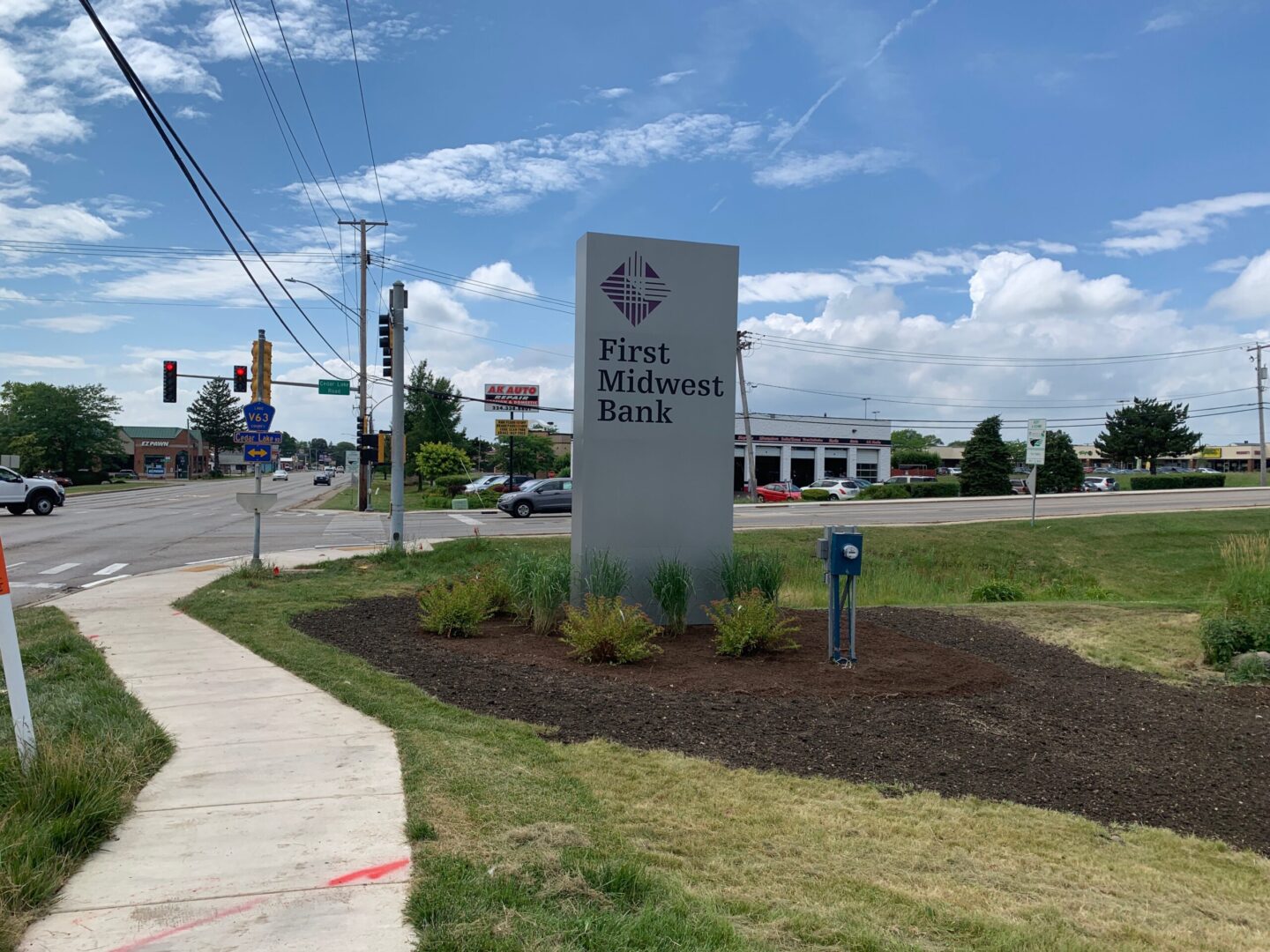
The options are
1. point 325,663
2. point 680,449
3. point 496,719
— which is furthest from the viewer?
point 680,449

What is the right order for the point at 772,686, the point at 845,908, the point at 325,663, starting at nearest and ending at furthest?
the point at 845,908 < the point at 772,686 < the point at 325,663

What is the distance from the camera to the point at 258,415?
17312 mm

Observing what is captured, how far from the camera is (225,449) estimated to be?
517 feet

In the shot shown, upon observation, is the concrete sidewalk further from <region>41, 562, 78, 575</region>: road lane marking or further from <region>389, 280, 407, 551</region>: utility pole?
<region>389, 280, 407, 551</region>: utility pole

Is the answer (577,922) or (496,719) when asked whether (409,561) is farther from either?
(577,922)

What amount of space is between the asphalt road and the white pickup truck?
2.20ft

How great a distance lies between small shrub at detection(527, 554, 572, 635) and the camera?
9.41m

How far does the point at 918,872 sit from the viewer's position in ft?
12.9

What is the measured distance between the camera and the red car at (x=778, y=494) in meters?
53.1

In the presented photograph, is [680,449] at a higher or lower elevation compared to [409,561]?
higher

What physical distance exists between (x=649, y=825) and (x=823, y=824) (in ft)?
2.86

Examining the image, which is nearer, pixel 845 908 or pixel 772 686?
pixel 845 908

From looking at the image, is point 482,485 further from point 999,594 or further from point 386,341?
point 999,594

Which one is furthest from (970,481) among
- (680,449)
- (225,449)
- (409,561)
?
(225,449)
